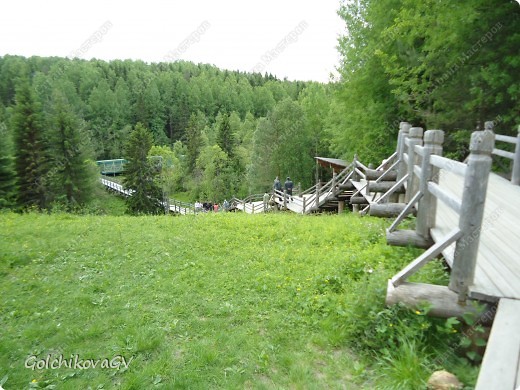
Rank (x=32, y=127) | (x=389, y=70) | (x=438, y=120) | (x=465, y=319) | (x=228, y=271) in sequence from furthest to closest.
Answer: (x=32, y=127) → (x=389, y=70) → (x=438, y=120) → (x=228, y=271) → (x=465, y=319)

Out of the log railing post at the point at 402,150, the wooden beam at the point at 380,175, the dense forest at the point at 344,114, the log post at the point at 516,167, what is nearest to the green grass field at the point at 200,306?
the wooden beam at the point at 380,175

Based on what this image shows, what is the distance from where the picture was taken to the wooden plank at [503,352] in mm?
2121

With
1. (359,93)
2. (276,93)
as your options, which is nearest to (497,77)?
(359,93)

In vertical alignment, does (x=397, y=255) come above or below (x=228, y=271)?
above

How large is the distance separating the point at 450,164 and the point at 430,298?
1.38 m

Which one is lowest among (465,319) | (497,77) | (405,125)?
(465,319)

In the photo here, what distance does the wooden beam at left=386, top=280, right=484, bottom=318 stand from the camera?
2.94 metres

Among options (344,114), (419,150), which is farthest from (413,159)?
(344,114)

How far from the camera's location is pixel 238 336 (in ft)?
13.4

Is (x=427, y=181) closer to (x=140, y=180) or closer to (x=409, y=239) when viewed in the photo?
(x=409, y=239)

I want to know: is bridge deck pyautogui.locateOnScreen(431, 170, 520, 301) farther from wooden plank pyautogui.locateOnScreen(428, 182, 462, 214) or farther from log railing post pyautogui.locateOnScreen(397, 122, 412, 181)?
log railing post pyautogui.locateOnScreen(397, 122, 412, 181)

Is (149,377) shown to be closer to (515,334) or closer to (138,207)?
(515,334)

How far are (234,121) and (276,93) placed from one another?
33.3 meters

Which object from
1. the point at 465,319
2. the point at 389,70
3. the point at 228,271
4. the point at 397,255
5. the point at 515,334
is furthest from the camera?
the point at 389,70
